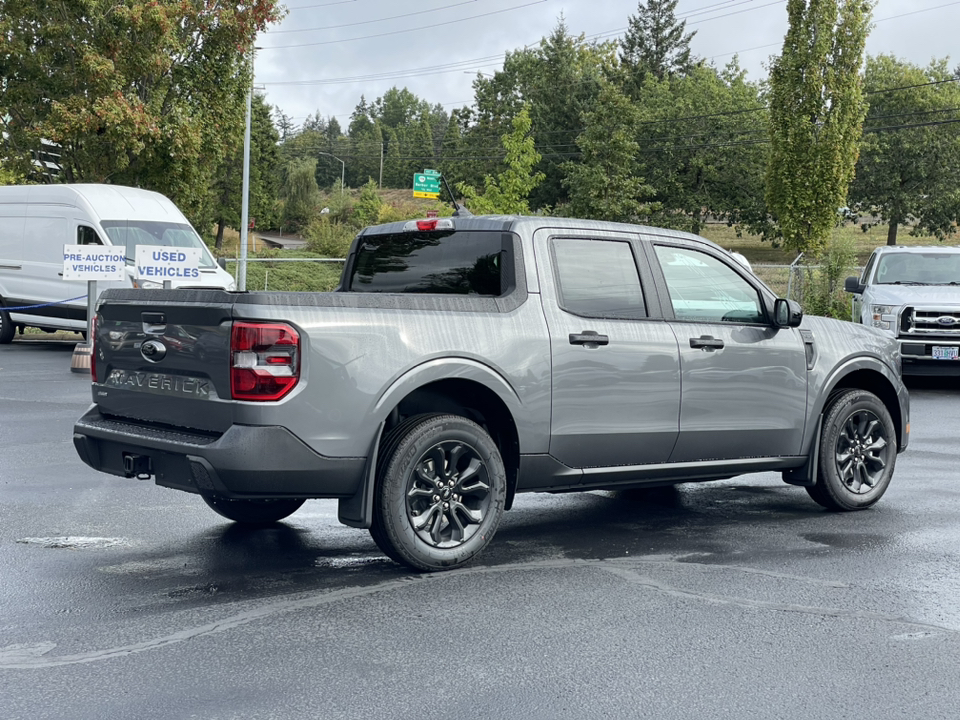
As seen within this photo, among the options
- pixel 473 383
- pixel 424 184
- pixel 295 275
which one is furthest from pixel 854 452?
pixel 424 184

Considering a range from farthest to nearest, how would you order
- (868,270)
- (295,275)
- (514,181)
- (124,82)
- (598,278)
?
(514,181), (295,275), (124,82), (868,270), (598,278)

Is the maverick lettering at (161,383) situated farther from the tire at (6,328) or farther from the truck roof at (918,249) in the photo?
the tire at (6,328)

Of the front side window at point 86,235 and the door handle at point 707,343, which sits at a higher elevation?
the front side window at point 86,235

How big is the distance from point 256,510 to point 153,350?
1477 mm

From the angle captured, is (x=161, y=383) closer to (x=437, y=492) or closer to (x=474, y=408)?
(x=437, y=492)

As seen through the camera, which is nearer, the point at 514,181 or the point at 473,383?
the point at 473,383

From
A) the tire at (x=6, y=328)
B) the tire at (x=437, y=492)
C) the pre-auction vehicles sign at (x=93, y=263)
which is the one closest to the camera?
the tire at (x=437, y=492)

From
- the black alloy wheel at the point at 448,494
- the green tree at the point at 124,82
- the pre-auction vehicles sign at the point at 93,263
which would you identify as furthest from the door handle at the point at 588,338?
the green tree at the point at 124,82

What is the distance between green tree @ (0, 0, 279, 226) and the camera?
2269 cm

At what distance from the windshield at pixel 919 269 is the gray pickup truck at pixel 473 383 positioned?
9922 mm

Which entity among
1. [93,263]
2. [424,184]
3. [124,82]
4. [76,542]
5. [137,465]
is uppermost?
[124,82]

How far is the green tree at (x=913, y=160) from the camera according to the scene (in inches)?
2717

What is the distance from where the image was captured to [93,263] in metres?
17.0

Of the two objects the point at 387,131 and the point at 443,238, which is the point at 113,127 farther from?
the point at 387,131
